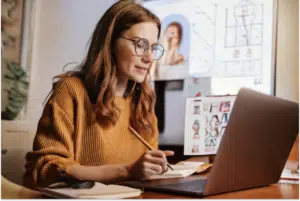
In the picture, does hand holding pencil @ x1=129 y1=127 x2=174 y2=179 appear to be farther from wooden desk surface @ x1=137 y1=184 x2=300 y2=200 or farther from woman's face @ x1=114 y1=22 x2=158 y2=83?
woman's face @ x1=114 y1=22 x2=158 y2=83

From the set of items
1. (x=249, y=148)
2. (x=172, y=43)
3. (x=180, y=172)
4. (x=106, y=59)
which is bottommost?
(x=180, y=172)

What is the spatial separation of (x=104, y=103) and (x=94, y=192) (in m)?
0.45

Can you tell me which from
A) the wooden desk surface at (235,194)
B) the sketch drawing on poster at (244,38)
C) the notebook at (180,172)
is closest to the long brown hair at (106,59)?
the notebook at (180,172)

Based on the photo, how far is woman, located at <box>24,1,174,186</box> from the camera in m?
0.97

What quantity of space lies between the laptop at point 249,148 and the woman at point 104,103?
23 centimetres

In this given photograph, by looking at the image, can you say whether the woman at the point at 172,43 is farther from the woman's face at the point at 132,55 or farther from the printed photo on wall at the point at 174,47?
the woman's face at the point at 132,55

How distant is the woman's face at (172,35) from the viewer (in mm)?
1770

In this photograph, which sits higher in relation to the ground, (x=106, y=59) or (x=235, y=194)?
(x=106, y=59)

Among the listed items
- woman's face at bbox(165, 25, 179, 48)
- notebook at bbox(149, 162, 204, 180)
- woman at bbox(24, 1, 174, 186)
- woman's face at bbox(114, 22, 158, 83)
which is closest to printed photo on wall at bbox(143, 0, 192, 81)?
woman's face at bbox(165, 25, 179, 48)

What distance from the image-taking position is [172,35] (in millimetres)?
1786

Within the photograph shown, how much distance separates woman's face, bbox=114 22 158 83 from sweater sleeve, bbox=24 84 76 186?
0.77 ft

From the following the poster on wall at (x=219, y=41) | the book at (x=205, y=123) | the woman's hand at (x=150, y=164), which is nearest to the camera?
the woman's hand at (x=150, y=164)

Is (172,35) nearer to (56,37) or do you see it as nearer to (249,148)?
(56,37)

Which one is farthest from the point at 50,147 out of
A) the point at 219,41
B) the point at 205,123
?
the point at 219,41
